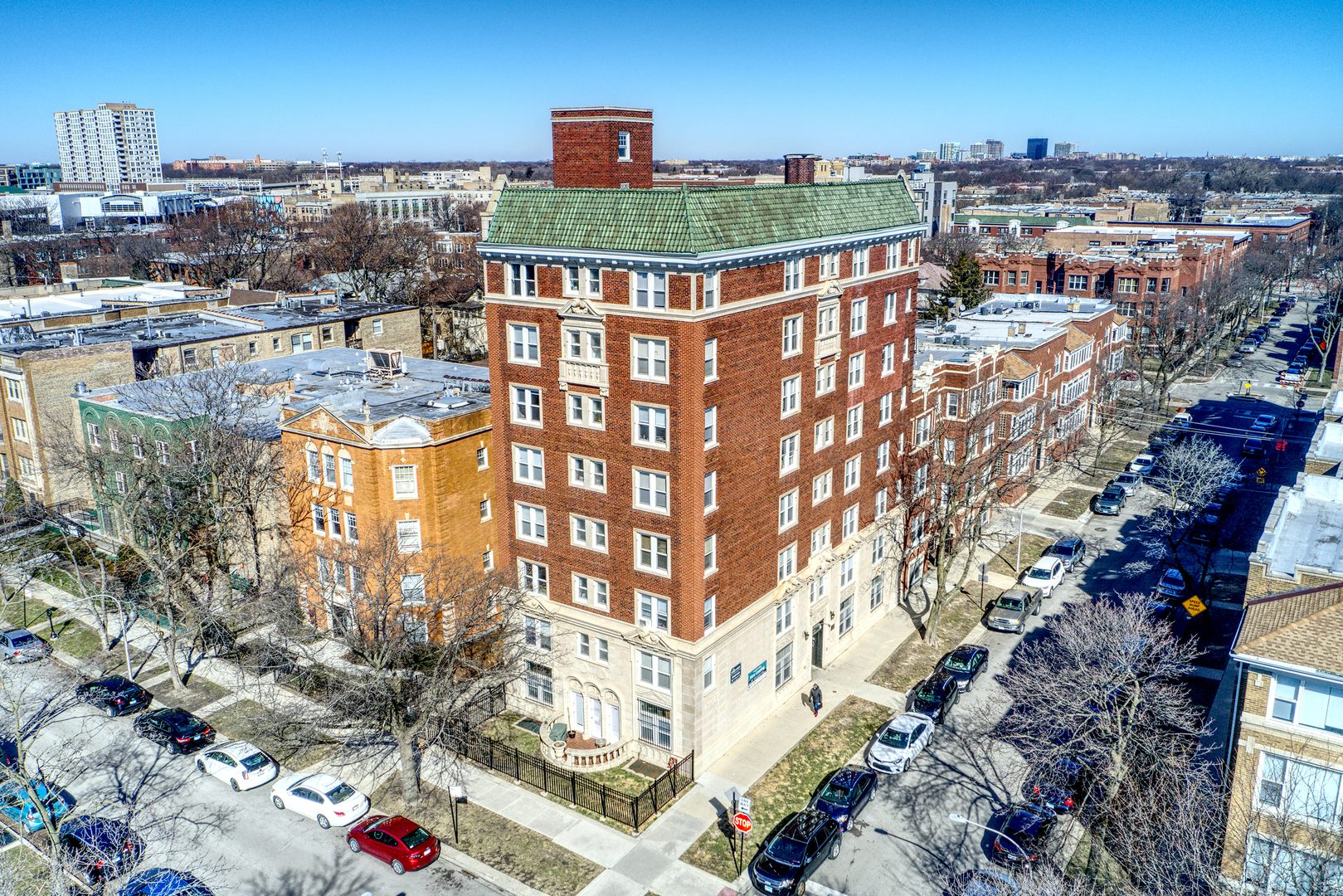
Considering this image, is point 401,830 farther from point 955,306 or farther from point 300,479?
point 955,306

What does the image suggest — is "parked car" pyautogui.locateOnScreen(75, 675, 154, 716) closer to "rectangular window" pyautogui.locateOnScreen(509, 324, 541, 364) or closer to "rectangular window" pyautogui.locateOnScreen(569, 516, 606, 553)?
"rectangular window" pyautogui.locateOnScreen(569, 516, 606, 553)

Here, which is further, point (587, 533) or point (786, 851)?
point (587, 533)

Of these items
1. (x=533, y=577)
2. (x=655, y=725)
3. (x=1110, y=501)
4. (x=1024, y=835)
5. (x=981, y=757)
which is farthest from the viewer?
(x=1110, y=501)

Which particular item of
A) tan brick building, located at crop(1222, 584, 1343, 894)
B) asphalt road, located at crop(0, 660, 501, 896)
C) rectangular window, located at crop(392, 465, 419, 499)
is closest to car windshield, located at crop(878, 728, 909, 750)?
tan brick building, located at crop(1222, 584, 1343, 894)

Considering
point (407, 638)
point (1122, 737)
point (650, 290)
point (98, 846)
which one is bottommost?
point (98, 846)

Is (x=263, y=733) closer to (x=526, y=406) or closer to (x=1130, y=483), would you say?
(x=526, y=406)

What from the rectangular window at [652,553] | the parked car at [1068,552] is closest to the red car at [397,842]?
the rectangular window at [652,553]

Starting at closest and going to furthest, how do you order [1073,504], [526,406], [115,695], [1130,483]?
[526,406]
[115,695]
[1073,504]
[1130,483]

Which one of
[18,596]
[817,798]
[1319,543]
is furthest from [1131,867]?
[18,596]

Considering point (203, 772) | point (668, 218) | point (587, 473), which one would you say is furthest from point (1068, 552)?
point (203, 772)
